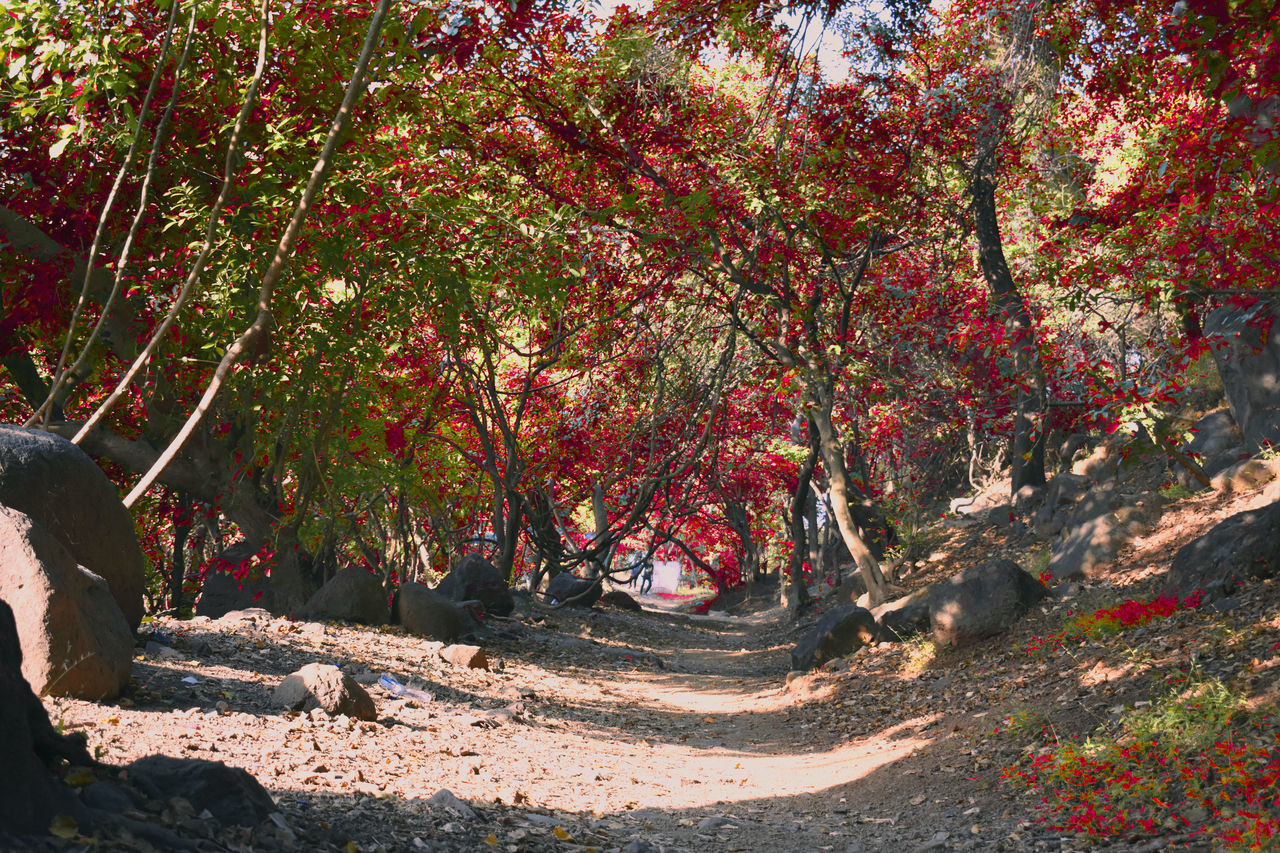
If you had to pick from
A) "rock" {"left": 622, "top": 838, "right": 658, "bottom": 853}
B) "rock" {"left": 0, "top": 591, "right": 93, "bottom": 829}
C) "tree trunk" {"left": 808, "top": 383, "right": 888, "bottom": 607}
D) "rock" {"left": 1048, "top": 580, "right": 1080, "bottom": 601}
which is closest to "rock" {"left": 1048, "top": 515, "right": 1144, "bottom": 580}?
"rock" {"left": 1048, "top": 580, "right": 1080, "bottom": 601}

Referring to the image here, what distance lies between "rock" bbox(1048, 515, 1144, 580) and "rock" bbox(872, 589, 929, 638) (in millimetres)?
1270

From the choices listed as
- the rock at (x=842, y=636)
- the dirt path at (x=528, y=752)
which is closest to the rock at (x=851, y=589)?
the rock at (x=842, y=636)

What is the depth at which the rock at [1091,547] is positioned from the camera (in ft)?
27.0

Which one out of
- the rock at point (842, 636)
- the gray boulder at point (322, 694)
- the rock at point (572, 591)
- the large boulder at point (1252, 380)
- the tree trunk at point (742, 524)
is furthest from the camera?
the tree trunk at point (742, 524)

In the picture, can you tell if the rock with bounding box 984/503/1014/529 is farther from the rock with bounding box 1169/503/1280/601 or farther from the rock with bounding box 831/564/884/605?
the rock with bounding box 1169/503/1280/601

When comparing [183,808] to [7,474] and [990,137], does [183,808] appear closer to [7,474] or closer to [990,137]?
[7,474]

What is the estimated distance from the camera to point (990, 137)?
408 inches

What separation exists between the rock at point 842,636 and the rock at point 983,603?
1.26 m

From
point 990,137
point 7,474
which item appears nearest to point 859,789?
point 7,474

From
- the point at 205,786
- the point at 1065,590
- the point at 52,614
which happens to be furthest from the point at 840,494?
the point at 205,786

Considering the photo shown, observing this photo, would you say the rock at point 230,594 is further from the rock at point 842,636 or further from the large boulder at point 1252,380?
the large boulder at point 1252,380

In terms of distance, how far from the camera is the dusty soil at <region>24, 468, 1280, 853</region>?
13.0 feet

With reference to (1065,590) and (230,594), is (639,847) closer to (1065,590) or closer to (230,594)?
(1065,590)

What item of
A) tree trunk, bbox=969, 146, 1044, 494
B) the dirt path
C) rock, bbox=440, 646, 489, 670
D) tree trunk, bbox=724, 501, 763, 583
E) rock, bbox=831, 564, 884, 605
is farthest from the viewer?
tree trunk, bbox=724, 501, 763, 583
